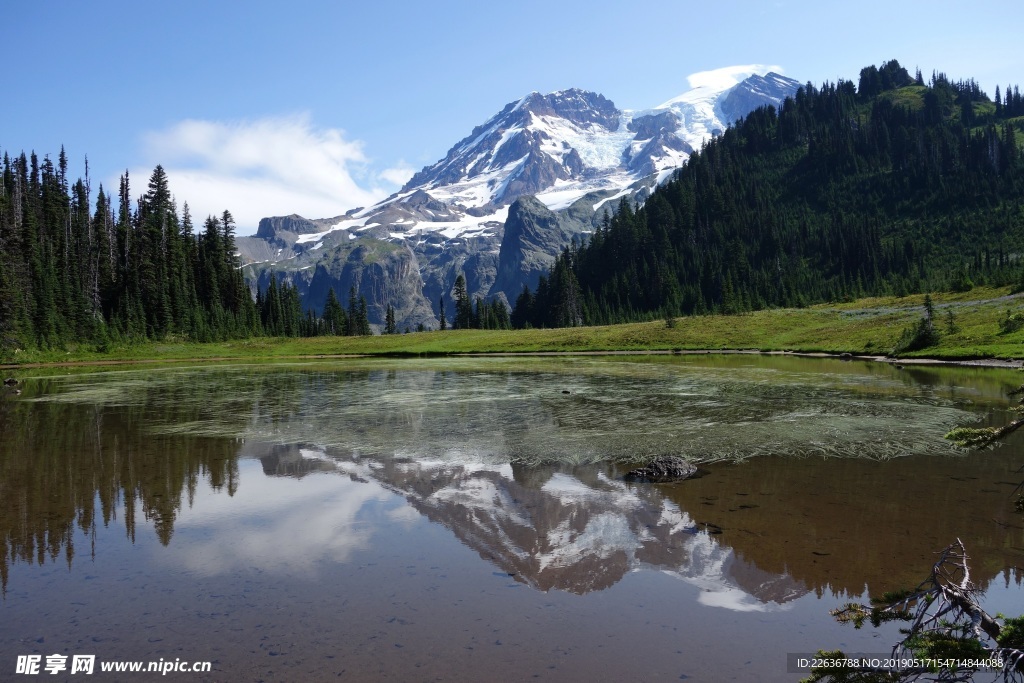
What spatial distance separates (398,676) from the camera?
7.74 meters

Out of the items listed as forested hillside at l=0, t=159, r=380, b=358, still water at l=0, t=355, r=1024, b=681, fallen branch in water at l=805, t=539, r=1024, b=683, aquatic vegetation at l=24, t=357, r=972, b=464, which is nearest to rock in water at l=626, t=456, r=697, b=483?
still water at l=0, t=355, r=1024, b=681

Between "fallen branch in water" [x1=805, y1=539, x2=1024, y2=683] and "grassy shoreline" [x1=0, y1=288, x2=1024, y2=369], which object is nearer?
"fallen branch in water" [x1=805, y1=539, x2=1024, y2=683]

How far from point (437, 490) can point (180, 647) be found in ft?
29.0

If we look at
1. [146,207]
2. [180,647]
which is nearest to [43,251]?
[146,207]

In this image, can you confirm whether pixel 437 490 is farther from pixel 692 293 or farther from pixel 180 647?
pixel 692 293

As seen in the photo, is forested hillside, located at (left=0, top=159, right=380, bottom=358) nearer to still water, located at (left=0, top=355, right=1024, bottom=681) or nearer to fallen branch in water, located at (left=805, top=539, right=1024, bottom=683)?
still water, located at (left=0, top=355, right=1024, bottom=681)

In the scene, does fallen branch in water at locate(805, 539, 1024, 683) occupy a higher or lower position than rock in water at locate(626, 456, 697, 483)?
higher

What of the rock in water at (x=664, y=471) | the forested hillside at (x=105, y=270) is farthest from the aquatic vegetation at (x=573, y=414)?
the forested hillside at (x=105, y=270)

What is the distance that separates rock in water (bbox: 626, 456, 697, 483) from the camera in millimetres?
17516

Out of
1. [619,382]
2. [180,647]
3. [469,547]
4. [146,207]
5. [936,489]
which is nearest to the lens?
[180,647]

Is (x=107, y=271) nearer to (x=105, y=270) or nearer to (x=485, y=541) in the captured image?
→ (x=105, y=270)

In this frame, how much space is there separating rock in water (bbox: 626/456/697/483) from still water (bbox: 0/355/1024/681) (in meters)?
0.51

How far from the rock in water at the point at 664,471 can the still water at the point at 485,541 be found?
1.69 ft

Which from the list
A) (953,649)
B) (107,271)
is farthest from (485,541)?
(107,271)
